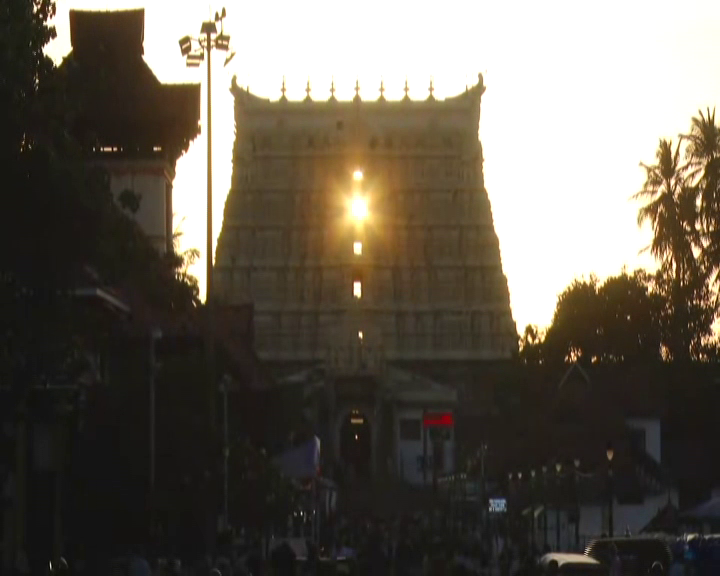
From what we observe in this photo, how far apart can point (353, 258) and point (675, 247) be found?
70778 millimetres

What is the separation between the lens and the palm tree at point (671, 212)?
271 feet

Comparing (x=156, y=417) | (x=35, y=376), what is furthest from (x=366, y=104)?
(x=35, y=376)

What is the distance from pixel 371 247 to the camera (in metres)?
155

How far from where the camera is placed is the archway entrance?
150000 millimetres

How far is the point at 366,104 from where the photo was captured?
517 ft

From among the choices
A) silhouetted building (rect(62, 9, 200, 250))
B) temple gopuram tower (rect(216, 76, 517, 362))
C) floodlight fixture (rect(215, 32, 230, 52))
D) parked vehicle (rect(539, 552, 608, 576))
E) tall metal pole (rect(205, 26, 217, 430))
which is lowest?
parked vehicle (rect(539, 552, 608, 576))

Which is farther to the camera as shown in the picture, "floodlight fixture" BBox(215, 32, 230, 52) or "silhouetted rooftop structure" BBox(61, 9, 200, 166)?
"silhouetted rooftop structure" BBox(61, 9, 200, 166)

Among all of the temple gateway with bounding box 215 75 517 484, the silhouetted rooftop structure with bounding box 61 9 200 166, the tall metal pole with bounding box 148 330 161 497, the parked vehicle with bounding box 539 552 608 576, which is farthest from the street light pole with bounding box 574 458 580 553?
the temple gateway with bounding box 215 75 517 484

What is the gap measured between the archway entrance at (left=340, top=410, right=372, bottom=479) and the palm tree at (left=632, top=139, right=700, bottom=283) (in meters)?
63.6

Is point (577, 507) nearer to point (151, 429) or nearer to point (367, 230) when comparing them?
point (151, 429)

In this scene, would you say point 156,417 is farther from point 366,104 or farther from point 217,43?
point 366,104

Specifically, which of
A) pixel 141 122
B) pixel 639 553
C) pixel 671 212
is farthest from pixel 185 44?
pixel 671 212

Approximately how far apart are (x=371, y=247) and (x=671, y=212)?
71580mm

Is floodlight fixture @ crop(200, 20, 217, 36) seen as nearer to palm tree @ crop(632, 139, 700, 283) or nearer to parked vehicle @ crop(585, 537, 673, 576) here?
parked vehicle @ crop(585, 537, 673, 576)
